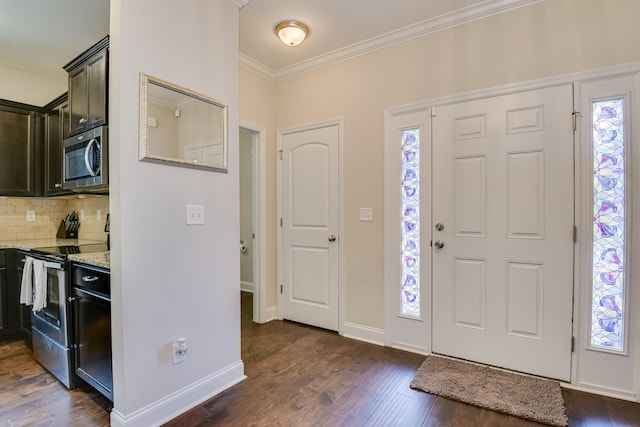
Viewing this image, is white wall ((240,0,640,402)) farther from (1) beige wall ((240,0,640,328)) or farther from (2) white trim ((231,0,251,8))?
(2) white trim ((231,0,251,8))

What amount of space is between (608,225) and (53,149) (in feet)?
15.8

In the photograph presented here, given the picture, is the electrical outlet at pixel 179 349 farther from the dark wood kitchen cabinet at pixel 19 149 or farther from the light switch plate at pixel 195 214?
the dark wood kitchen cabinet at pixel 19 149

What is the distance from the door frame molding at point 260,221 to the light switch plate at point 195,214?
1.40 metres

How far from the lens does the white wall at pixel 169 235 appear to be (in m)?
1.69

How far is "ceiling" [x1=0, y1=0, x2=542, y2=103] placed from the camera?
94.8 inches

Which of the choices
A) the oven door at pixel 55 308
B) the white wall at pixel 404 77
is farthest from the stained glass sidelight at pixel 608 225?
the oven door at pixel 55 308

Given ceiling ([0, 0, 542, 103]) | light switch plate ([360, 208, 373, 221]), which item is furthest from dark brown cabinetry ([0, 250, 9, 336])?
light switch plate ([360, 208, 373, 221])

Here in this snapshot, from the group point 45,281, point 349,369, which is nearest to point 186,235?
point 45,281

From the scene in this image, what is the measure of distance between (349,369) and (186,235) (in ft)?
5.10

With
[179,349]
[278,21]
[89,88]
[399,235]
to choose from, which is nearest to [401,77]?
[278,21]

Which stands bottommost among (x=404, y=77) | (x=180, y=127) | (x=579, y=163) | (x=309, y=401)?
(x=309, y=401)

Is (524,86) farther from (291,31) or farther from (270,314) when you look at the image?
(270,314)

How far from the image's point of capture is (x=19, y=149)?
3225 mm

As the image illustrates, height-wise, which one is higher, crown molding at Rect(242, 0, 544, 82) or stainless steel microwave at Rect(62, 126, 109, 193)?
crown molding at Rect(242, 0, 544, 82)
